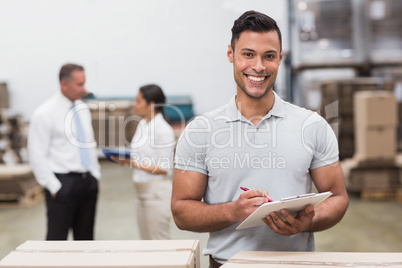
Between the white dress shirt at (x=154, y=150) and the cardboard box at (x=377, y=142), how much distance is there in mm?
3682

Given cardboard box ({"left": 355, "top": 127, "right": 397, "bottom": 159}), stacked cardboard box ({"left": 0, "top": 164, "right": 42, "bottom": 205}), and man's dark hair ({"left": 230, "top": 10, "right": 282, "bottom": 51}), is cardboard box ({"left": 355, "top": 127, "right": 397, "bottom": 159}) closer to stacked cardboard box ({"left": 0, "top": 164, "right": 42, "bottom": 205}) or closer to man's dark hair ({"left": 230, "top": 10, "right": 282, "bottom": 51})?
stacked cardboard box ({"left": 0, "top": 164, "right": 42, "bottom": 205})

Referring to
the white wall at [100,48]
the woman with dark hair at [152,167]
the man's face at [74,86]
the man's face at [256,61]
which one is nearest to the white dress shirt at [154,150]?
the woman with dark hair at [152,167]

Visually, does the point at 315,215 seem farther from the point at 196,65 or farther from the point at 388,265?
the point at 196,65

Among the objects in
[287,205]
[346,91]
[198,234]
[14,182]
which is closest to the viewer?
[287,205]

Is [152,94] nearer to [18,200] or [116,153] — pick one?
[116,153]

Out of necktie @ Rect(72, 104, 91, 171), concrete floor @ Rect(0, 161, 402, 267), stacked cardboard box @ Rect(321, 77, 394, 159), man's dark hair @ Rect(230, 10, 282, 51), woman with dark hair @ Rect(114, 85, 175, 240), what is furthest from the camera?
stacked cardboard box @ Rect(321, 77, 394, 159)

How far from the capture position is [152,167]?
3.22 m

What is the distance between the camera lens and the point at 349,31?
749 cm

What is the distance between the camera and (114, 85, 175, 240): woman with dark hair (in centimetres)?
323

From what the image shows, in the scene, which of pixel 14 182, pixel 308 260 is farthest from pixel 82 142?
pixel 14 182

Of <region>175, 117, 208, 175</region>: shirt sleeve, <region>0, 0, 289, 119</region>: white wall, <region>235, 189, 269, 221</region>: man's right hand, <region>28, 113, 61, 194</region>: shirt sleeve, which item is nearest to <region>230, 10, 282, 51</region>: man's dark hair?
<region>175, 117, 208, 175</region>: shirt sleeve

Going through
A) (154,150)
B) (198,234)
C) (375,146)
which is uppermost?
(154,150)

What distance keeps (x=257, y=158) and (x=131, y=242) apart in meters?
0.55

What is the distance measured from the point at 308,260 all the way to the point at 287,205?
240mm
